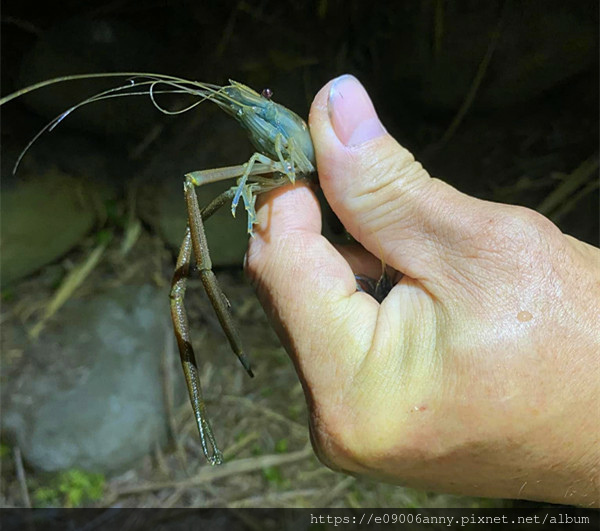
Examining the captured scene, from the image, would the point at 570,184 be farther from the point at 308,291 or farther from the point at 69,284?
the point at 69,284

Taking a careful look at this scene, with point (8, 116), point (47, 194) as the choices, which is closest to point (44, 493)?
point (47, 194)

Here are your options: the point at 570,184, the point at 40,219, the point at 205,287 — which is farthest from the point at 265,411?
the point at 570,184

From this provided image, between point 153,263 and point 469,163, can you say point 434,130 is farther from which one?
point 153,263

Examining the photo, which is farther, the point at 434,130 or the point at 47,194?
the point at 47,194

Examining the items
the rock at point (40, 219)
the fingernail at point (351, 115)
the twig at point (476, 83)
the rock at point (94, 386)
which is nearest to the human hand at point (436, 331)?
the fingernail at point (351, 115)

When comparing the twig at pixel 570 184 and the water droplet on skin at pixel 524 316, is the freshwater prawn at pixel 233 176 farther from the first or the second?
the twig at pixel 570 184

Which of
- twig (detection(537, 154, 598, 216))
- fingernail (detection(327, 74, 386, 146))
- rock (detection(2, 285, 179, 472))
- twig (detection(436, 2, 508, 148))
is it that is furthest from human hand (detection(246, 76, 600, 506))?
rock (detection(2, 285, 179, 472))
